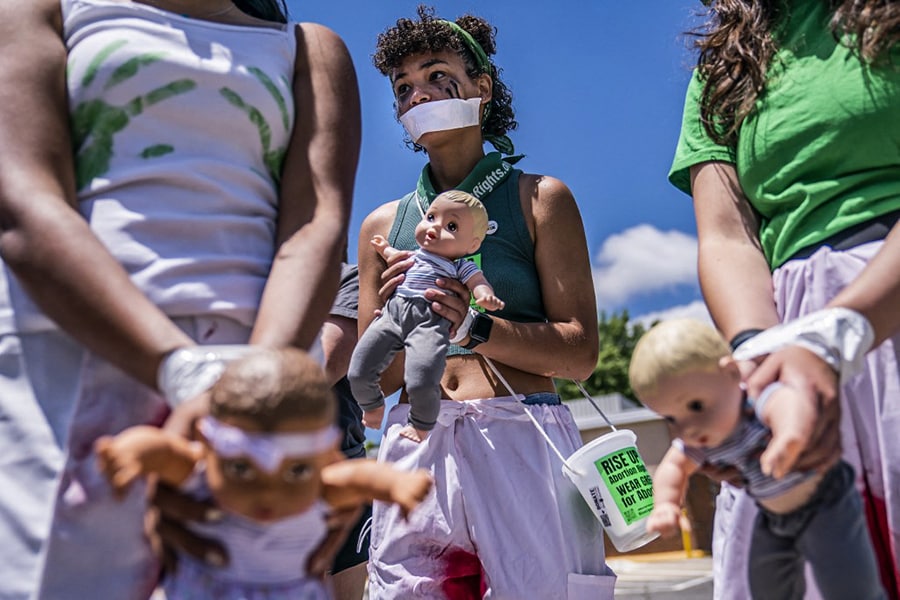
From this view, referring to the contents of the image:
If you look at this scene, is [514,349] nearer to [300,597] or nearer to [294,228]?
[294,228]

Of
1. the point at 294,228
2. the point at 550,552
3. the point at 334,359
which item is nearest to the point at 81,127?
the point at 294,228

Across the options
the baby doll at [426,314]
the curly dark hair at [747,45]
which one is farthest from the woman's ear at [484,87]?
the curly dark hair at [747,45]

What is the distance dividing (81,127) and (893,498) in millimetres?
1602

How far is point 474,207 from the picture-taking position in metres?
3.12

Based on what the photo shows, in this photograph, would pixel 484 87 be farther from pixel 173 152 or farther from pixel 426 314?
pixel 173 152

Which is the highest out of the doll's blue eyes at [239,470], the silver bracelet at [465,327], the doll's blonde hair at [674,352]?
the doll's blonde hair at [674,352]

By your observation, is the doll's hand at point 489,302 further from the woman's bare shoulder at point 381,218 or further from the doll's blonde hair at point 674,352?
the doll's blonde hair at point 674,352

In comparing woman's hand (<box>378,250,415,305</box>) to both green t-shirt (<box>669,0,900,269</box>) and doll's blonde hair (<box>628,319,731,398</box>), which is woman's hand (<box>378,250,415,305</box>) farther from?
doll's blonde hair (<box>628,319,731,398</box>)

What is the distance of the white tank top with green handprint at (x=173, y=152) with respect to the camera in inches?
66.7

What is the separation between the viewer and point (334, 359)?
4.05 meters

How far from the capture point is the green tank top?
335 centimetres

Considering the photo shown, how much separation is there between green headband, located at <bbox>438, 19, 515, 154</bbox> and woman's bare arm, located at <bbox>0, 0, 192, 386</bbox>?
7.28ft

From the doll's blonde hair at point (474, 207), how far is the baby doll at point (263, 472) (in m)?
1.81

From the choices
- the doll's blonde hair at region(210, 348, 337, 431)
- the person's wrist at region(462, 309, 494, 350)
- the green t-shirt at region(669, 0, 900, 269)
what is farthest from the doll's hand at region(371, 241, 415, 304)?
the doll's blonde hair at region(210, 348, 337, 431)
